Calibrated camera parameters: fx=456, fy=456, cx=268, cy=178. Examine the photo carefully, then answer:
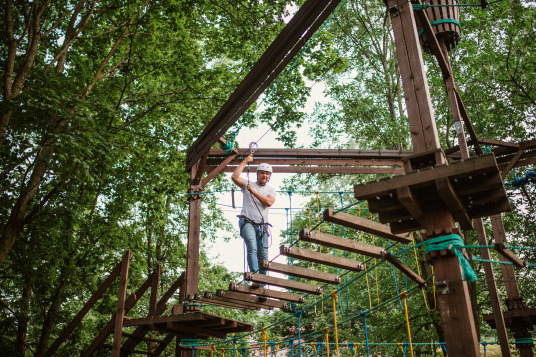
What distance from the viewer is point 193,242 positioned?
6492mm

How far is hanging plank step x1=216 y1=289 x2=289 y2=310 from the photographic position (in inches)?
216

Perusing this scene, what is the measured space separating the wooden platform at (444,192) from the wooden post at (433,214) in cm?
14

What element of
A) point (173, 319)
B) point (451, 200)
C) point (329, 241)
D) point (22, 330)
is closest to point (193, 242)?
point (173, 319)

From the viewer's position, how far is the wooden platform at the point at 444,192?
2760 mm

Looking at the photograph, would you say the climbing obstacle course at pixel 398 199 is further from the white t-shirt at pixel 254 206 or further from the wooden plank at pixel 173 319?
the white t-shirt at pixel 254 206

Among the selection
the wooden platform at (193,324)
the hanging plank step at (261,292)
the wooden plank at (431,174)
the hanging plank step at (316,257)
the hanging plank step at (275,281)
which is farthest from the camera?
the wooden platform at (193,324)

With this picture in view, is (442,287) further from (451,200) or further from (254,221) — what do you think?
(254,221)

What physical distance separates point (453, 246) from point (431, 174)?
485mm

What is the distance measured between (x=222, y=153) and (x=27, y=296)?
6247 mm

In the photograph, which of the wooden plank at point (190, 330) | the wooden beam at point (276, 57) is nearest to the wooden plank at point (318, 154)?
the wooden beam at point (276, 57)

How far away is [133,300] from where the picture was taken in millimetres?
7328

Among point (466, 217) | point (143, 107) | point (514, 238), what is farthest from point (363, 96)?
point (466, 217)

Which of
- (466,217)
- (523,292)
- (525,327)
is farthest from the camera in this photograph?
(523,292)

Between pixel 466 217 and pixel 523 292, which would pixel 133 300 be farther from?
pixel 523 292
